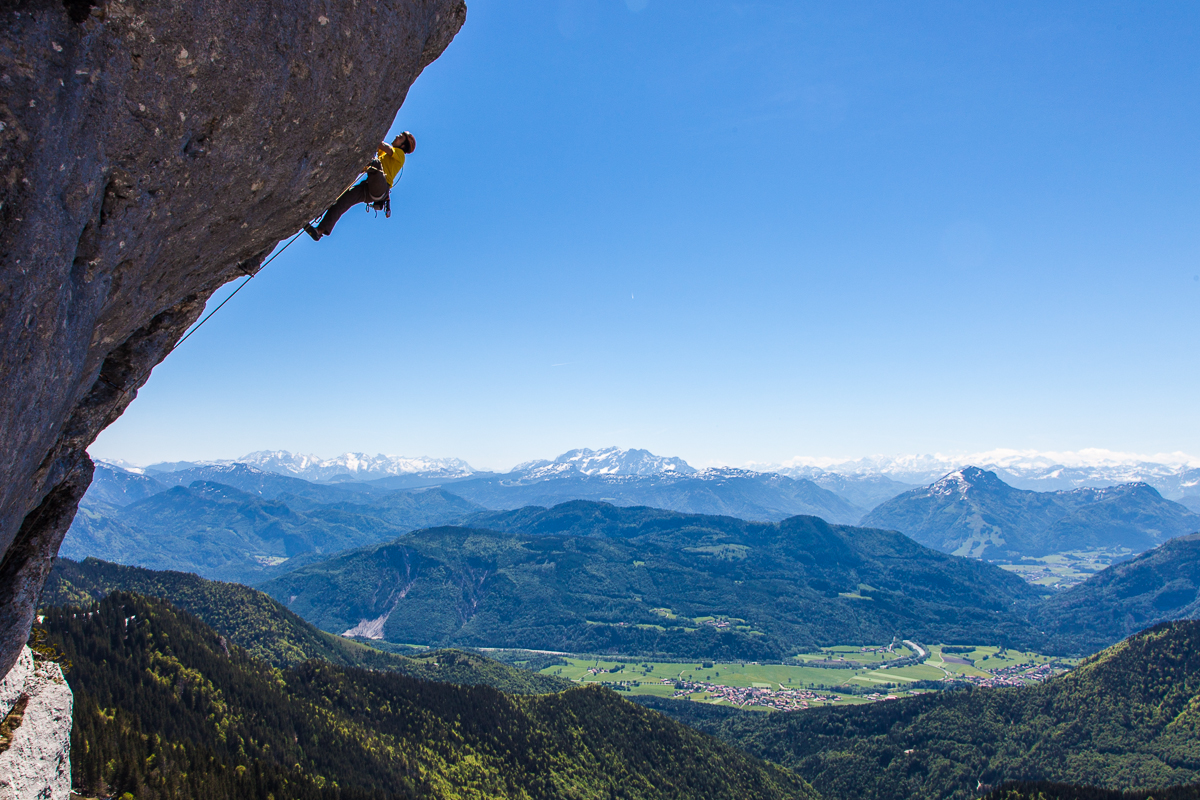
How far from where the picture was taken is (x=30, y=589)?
10258 mm

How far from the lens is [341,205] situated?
1423 cm

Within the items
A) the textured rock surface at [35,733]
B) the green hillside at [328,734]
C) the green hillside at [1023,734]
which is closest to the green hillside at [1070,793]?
the green hillside at [328,734]

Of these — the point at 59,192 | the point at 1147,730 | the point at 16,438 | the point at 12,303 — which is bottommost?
the point at 1147,730

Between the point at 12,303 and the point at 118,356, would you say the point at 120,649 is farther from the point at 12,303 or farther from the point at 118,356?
the point at 12,303

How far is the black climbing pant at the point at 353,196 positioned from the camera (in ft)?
46.1

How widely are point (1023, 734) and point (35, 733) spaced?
668 feet

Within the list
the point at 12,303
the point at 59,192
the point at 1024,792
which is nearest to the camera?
the point at 12,303

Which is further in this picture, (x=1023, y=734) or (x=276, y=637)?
(x=276, y=637)

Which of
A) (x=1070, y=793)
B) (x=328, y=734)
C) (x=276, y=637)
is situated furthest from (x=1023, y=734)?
(x=276, y=637)

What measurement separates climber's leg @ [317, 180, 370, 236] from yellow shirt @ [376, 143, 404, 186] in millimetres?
619

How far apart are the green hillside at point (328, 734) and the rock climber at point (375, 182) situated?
4148 centimetres

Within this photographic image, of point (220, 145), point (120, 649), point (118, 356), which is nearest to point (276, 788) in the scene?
point (120, 649)

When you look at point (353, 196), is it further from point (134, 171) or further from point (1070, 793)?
point (1070, 793)

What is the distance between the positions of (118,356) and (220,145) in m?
4.54
